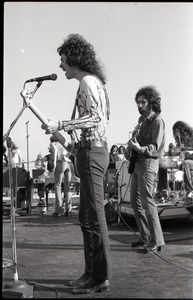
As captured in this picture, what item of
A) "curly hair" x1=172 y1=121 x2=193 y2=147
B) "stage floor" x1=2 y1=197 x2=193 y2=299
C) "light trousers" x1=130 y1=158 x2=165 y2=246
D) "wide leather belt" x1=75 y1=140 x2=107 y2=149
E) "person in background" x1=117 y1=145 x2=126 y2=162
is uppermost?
"curly hair" x1=172 y1=121 x2=193 y2=147

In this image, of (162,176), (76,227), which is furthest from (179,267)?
(162,176)

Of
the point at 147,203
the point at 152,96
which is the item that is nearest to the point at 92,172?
the point at 147,203

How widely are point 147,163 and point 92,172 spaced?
1601 millimetres

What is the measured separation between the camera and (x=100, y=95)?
2.87 meters

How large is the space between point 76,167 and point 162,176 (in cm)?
625

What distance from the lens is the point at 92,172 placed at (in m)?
2.78

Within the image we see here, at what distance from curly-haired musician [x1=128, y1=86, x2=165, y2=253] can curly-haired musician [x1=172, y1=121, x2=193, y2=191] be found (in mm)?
3957

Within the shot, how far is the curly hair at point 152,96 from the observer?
14.9 feet

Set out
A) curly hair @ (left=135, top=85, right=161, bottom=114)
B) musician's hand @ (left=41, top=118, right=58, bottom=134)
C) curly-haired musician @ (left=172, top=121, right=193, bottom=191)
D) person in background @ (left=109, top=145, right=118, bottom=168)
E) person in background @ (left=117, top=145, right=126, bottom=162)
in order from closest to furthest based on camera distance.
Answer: musician's hand @ (left=41, top=118, right=58, bottom=134) → curly hair @ (left=135, top=85, right=161, bottom=114) → person in background @ (left=117, top=145, right=126, bottom=162) → person in background @ (left=109, top=145, right=118, bottom=168) → curly-haired musician @ (left=172, top=121, right=193, bottom=191)

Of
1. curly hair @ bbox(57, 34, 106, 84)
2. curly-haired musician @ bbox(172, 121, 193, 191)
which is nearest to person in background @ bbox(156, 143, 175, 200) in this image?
curly-haired musician @ bbox(172, 121, 193, 191)

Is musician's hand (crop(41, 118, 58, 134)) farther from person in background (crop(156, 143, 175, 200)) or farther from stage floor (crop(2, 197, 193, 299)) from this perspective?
person in background (crop(156, 143, 175, 200))

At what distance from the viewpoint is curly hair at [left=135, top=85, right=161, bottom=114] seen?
4555 millimetres

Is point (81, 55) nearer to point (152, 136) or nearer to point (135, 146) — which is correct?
point (135, 146)

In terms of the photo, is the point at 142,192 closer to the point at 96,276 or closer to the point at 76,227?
the point at 96,276
